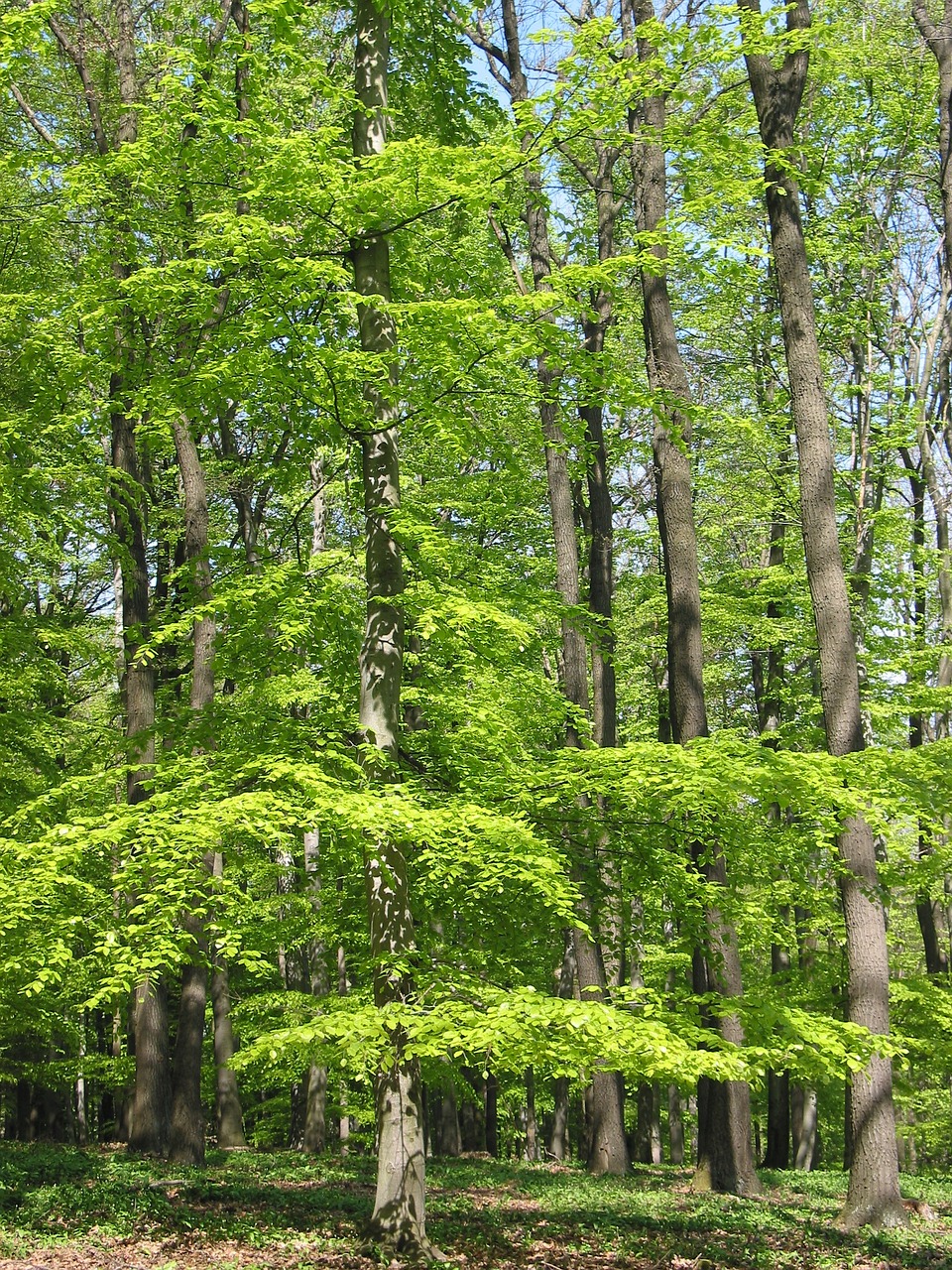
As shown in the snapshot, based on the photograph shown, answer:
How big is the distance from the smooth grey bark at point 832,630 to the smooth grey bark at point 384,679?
409cm

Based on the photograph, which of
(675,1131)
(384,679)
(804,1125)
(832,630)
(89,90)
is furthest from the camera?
(675,1131)

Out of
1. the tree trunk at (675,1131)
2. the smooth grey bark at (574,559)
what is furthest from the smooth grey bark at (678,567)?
the tree trunk at (675,1131)

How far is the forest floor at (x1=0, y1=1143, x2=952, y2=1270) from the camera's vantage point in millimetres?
7887

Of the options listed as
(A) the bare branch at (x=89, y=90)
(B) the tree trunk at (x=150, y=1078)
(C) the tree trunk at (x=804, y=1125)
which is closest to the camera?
(A) the bare branch at (x=89, y=90)

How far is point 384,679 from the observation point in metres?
8.49

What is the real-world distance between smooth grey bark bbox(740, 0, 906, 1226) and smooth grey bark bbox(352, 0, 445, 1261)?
13.4 feet

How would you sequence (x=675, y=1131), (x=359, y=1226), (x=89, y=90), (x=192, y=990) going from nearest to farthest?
(x=359, y=1226) → (x=89, y=90) → (x=192, y=990) → (x=675, y=1131)

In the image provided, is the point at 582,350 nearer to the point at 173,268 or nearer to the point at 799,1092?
the point at 173,268

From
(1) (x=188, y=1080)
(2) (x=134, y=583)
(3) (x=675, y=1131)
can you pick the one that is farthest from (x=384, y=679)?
(3) (x=675, y=1131)

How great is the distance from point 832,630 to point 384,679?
5.33 metres

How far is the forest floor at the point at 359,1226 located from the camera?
25.9 ft

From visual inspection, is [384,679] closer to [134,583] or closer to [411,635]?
[411,635]

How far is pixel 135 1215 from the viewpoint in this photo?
9.13 metres

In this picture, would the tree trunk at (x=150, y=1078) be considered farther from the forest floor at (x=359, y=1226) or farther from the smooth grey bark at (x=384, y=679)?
the smooth grey bark at (x=384, y=679)
